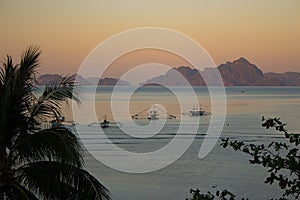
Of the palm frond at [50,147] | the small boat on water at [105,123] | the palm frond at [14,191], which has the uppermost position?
the small boat on water at [105,123]

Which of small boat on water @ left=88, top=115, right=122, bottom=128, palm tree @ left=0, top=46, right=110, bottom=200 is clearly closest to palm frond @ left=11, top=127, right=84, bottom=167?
palm tree @ left=0, top=46, right=110, bottom=200

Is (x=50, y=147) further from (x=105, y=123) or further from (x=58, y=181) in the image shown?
(x=105, y=123)

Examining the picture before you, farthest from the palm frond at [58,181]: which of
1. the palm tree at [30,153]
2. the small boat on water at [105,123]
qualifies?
the small boat on water at [105,123]

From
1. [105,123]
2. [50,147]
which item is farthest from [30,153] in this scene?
[105,123]

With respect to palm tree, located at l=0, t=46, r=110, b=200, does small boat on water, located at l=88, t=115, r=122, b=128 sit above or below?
above

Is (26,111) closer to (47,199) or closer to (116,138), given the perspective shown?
(47,199)

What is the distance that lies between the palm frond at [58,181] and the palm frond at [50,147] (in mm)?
143

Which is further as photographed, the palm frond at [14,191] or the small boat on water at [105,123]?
the small boat on water at [105,123]

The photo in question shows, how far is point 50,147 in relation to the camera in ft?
24.0

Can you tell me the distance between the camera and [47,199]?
736cm

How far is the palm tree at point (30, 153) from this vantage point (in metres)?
7.23

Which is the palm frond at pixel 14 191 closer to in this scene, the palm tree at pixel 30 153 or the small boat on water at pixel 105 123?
the palm tree at pixel 30 153

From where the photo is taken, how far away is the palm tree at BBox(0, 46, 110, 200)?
723 centimetres

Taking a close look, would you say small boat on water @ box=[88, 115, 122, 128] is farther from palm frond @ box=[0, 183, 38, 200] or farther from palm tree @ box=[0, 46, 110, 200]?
palm frond @ box=[0, 183, 38, 200]
